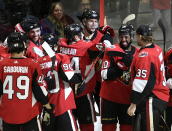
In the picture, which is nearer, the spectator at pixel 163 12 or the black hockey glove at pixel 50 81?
the black hockey glove at pixel 50 81

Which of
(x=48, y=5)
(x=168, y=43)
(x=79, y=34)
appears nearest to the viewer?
(x=79, y=34)

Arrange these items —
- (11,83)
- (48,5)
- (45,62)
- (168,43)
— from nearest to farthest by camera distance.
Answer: (11,83) → (45,62) → (168,43) → (48,5)

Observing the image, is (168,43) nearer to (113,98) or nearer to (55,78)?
(113,98)

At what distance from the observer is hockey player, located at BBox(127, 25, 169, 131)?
4.19m

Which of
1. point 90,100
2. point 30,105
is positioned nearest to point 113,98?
point 90,100

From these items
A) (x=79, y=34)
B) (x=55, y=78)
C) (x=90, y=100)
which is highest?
(x=79, y=34)

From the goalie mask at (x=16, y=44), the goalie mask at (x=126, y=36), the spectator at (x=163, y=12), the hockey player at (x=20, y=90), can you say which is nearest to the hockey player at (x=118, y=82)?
the goalie mask at (x=126, y=36)

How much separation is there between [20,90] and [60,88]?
631 millimetres

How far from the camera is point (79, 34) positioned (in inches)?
197

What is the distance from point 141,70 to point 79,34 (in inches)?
43.1

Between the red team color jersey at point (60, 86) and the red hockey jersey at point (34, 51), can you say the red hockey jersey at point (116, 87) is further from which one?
the red hockey jersey at point (34, 51)

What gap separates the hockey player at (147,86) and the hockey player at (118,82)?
0.44 metres

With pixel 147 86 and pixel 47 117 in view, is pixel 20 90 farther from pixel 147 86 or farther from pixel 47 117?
pixel 147 86

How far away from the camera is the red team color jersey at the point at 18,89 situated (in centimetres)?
413
